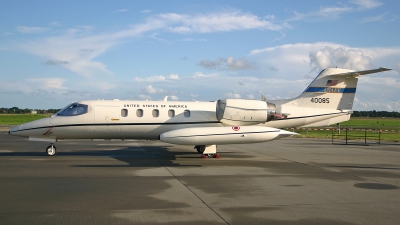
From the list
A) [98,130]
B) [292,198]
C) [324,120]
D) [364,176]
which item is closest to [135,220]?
[292,198]

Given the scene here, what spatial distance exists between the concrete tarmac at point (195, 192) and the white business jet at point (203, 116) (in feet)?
6.29

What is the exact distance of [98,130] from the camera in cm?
1898

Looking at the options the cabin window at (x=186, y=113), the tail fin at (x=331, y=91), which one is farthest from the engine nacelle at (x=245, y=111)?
the tail fin at (x=331, y=91)

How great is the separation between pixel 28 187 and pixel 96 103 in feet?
29.3

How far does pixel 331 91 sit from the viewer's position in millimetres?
20234

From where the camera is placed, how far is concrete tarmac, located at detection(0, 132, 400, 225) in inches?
312

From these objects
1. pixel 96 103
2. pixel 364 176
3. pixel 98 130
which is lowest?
pixel 364 176

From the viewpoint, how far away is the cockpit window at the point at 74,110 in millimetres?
19016

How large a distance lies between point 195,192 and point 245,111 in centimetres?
852

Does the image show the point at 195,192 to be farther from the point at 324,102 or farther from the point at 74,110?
the point at 324,102

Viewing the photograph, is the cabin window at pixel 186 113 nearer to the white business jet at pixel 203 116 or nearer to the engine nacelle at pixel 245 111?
the white business jet at pixel 203 116

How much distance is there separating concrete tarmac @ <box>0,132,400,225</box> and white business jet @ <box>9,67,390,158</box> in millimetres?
1916

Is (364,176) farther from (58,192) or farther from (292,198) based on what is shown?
(58,192)

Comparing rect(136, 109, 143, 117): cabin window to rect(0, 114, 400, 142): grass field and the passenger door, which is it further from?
rect(0, 114, 400, 142): grass field
